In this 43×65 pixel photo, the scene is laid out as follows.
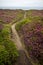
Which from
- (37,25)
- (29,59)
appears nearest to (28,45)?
(29,59)

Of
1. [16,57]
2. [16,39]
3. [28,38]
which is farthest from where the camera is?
[16,39]

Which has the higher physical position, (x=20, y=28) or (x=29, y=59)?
(x=20, y=28)

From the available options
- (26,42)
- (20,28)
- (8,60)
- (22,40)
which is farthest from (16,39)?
(8,60)

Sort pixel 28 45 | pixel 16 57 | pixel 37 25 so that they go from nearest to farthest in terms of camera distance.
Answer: pixel 16 57 → pixel 28 45 → pixel 37 25

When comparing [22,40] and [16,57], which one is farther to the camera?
[22,40]

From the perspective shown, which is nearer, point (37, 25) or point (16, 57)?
point (16, 57)

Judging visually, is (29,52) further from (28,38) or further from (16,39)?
(16,39)

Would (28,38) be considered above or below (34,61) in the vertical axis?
above

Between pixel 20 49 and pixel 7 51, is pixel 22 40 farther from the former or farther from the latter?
pixel 7 51

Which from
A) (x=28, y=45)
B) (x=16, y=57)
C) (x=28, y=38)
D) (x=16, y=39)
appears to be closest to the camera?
(x=16, y=57)
